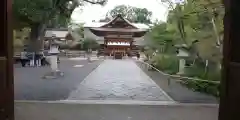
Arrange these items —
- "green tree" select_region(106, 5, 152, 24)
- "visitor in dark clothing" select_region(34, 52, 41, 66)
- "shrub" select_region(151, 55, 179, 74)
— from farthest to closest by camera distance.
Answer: "green tree" select_region(106, 5, 152, 24)
"visitor in dark clothing" select_region(34, 52, 41, 66)
"shrub" select_region(151, 55, 179, 74)

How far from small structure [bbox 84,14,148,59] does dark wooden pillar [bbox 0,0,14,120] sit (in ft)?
157

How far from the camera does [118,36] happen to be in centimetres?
5572

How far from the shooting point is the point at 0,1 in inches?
166

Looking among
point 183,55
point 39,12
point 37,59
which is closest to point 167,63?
point 183,55

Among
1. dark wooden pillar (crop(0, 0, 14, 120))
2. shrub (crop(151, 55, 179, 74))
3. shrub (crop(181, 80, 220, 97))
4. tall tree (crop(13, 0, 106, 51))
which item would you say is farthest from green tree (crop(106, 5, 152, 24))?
dark wooden pillar (crop(0, 0, 14, 120))

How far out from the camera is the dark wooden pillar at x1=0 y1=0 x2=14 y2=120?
4.19 meters

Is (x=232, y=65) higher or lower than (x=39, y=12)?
lower

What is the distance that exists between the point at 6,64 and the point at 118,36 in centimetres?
5162

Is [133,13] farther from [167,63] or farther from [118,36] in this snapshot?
[167,63]

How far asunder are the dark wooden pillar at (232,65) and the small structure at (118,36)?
4839 cm

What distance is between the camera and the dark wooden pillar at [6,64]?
419 centimetres

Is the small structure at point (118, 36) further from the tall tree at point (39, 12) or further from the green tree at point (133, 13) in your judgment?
the tall tree at point (39, 12)

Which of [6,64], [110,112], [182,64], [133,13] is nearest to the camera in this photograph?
[6,64]

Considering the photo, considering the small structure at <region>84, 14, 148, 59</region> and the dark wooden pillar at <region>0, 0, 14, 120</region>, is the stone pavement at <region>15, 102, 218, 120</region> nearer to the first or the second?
the dark wooden pillar at <region>0, 0, 14, 120</region>
